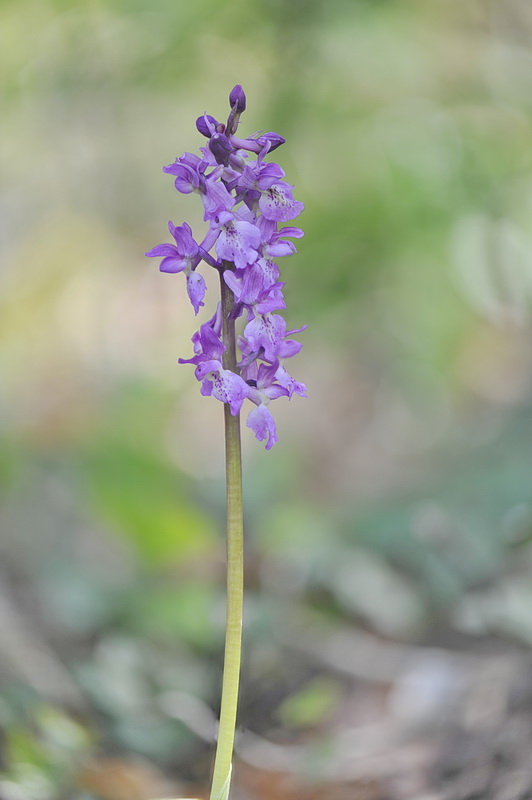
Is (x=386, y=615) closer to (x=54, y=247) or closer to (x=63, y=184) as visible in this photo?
(x=54, y=247)

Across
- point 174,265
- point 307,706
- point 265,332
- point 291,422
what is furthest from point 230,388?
point 291,422

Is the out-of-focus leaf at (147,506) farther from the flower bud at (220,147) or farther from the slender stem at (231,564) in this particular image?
the flower bud at (220,147)

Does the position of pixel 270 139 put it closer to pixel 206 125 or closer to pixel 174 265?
pixel 206 125

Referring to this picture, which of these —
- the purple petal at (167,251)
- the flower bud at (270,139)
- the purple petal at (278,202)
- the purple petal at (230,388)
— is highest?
the flower bud at (270,139)

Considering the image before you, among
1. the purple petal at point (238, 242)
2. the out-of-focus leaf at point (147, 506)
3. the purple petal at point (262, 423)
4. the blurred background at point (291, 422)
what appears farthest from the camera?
the out-of-focus leaf at point (147, 506)

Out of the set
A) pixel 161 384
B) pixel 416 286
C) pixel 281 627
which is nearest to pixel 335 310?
pixel 416 286

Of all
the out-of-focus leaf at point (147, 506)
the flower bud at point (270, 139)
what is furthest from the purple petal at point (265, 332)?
the out-of-focus leaf at point (147, 506)
